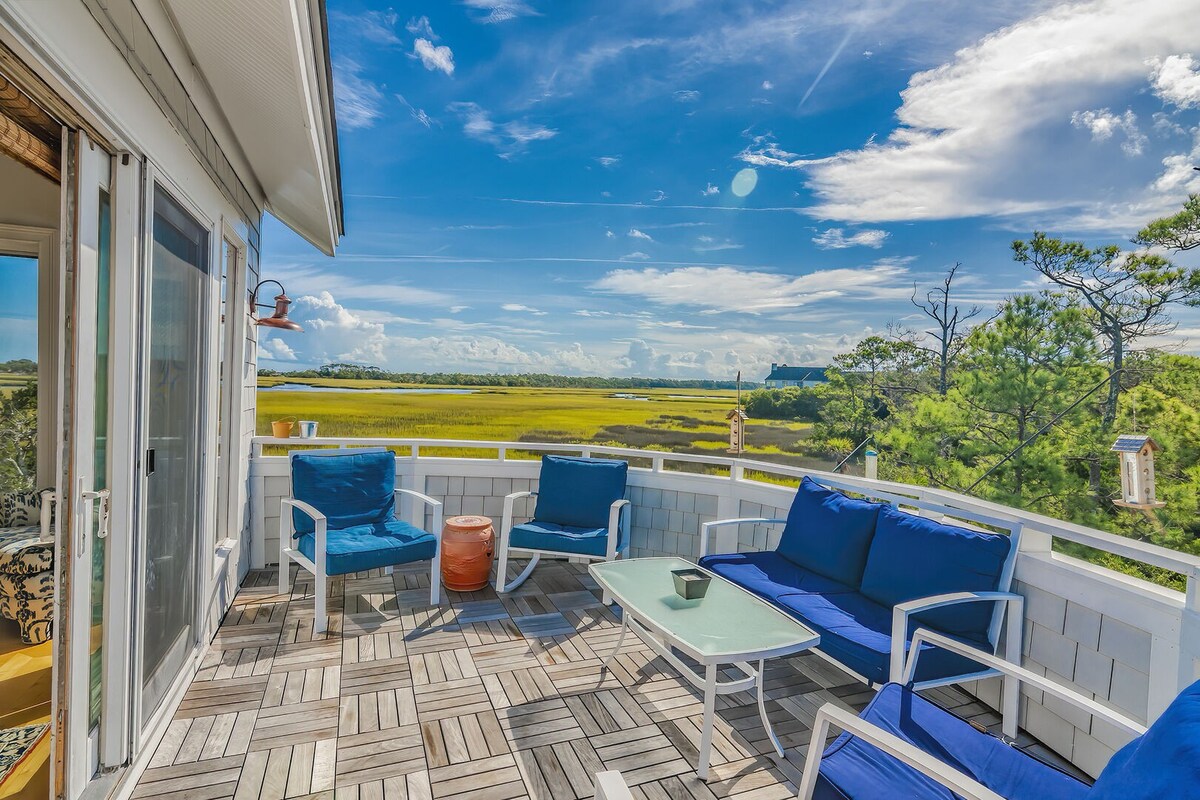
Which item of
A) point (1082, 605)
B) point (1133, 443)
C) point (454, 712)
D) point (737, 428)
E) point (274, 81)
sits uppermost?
point (274, 81)

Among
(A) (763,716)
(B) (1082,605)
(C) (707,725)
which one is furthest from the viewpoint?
(A) (763,716)

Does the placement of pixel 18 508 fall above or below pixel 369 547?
above

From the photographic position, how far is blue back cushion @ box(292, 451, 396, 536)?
349 centimetres

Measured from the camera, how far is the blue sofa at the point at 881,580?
7.04 feet

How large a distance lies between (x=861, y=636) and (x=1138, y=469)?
1.29m

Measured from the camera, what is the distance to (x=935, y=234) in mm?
11953

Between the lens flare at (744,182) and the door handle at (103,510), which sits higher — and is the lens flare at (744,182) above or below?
above

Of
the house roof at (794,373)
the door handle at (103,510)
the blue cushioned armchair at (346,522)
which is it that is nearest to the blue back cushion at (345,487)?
the blue cushioned armchair at (346,522)

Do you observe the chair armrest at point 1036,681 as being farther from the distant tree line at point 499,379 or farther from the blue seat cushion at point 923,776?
the distant tree line at point 499,379

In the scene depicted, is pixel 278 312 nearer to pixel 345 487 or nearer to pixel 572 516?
pixel 345 487

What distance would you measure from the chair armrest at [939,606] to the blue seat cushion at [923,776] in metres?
0.39

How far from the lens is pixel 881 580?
8.57 ft

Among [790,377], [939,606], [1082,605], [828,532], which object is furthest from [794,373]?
[1082,605]

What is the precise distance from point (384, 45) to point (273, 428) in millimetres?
6484
